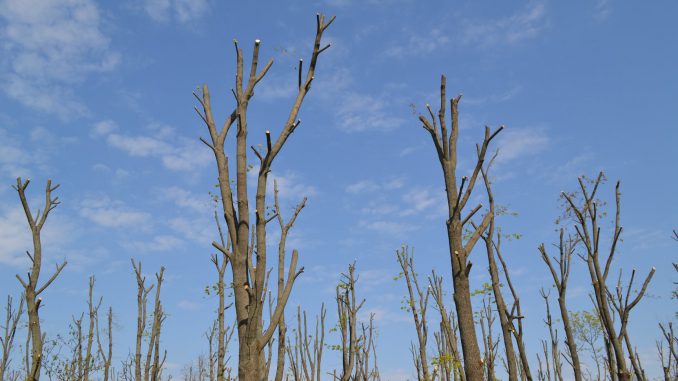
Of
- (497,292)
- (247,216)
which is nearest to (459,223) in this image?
(247,216)

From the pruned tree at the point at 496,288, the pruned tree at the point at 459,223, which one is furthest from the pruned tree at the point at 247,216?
the pruned tree at the point at 496,288

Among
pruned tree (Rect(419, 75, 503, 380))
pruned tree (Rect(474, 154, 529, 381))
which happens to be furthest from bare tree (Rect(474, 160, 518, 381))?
pruned tree (Rect(419, 75, 503, 380))

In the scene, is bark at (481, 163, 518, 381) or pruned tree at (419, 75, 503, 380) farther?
bark at (481, 163, 518, 381)

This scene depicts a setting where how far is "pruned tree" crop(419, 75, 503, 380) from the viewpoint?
4.69m

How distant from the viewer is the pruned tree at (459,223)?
4.69 meters

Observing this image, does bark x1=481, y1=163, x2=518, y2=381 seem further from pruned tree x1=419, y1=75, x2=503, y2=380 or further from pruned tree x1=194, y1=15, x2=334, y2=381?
pruned tree x1=194, y1=15, x2=334, y2=381

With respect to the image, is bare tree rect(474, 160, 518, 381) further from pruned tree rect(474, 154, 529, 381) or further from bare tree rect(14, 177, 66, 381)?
bare tree rect(14, 177, 66, 381)

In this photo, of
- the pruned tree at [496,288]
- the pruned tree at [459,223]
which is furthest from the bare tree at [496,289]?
the pruned tree at [459,223]

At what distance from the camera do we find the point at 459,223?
5.18m

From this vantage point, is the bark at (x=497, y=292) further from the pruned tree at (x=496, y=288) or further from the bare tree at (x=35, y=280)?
the bare tree at (x=35, y=280)

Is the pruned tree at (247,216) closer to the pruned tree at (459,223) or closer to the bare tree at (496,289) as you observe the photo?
the pruned tree at (459,223)

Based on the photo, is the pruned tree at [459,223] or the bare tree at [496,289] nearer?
the pruned tree at [459,223]

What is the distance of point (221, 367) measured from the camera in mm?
16438

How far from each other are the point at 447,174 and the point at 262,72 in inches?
86.8
